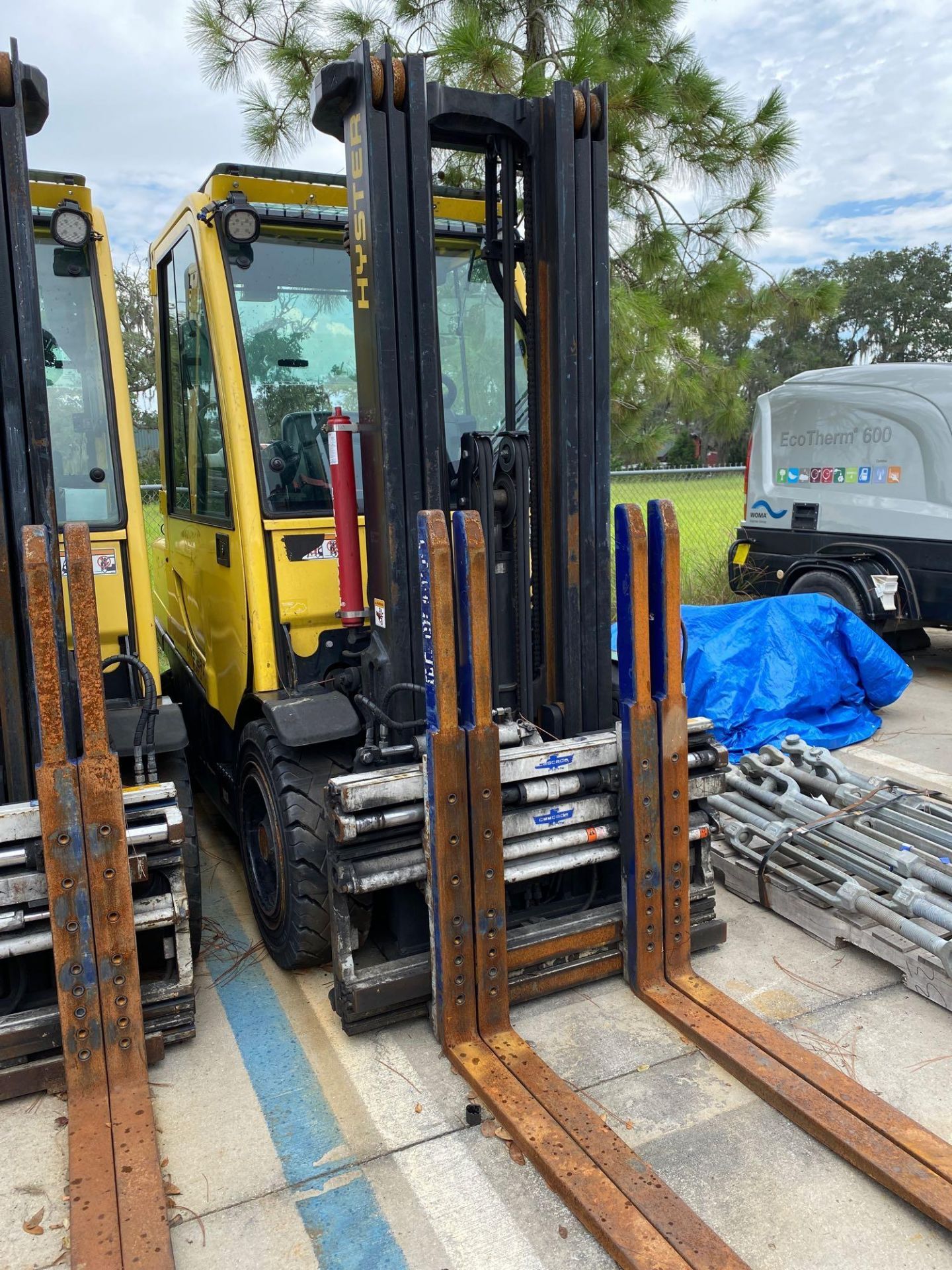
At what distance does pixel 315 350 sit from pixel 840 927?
307 cm

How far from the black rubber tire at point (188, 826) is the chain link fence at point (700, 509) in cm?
671

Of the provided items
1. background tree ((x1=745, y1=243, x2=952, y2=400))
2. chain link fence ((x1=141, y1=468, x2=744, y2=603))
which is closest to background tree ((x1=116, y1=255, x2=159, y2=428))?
chain link fence ((x1=141, y1=468, x2=744, y2=603))

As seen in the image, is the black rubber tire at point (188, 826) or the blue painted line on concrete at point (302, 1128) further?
the black rubber tire at point (188, 826)

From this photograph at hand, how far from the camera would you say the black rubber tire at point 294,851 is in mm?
3484

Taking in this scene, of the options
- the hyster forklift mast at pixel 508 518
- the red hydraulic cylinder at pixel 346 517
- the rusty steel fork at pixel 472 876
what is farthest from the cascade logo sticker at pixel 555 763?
the red hydraulic cylinder at pixel 346 517

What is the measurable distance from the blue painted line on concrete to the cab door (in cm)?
128

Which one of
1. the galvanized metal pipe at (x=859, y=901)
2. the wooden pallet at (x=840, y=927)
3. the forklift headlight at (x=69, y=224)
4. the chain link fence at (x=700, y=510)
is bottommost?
the wooden pallet at (x=840, y=927)

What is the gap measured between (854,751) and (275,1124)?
15.1ft

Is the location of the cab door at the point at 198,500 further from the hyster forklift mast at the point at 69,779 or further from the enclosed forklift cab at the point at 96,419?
the hyster forklift mast at the point at 69,779

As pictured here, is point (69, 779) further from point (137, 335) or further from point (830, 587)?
point (137, 335)

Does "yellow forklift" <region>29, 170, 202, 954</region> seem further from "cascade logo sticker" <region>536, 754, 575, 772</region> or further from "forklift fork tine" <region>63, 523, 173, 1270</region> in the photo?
"cascade logo sticker" <region>536, 754, 575, 772</region>

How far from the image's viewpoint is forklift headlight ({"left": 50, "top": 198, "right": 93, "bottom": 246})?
11.9 ft

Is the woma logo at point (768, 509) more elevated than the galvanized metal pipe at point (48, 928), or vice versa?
the woma logo at point (768, 509)

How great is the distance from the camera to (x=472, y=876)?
3.05 m
